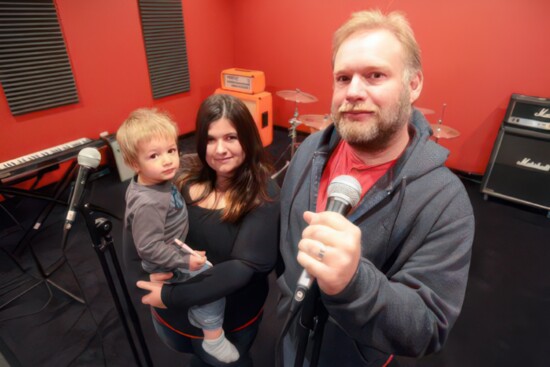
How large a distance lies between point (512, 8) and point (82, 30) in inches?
173

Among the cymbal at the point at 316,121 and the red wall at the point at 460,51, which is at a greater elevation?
the red wall at the point at 460,51

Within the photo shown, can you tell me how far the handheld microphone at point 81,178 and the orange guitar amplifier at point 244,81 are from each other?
11.2ft

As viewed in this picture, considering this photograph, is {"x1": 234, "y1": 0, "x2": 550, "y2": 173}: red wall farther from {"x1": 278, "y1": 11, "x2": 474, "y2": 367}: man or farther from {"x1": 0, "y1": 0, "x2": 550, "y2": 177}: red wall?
{"x1": 278, "y1": 11, "x2": 474, "y2": 367}: man

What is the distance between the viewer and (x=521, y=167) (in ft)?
10.6

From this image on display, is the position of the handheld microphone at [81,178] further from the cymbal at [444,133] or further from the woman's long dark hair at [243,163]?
the cymbal at [444,133]

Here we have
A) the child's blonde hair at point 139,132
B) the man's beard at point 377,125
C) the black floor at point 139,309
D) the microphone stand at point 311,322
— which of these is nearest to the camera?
the microphone stand at point 311,322

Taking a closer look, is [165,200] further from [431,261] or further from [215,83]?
[215,83]

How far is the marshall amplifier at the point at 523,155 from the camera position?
10.1 ft

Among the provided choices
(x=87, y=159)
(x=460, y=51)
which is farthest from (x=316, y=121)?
(x=87, y=159)

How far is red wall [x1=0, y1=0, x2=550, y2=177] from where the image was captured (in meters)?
3.16

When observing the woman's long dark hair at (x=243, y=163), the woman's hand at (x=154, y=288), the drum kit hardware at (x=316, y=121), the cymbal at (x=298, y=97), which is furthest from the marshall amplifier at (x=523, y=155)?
the woman's hand at (x=154, y=288)

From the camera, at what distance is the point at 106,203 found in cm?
335

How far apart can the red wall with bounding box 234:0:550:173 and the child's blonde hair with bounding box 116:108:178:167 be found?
11.2ft

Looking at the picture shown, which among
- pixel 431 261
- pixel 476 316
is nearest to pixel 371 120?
pixel 431 261
